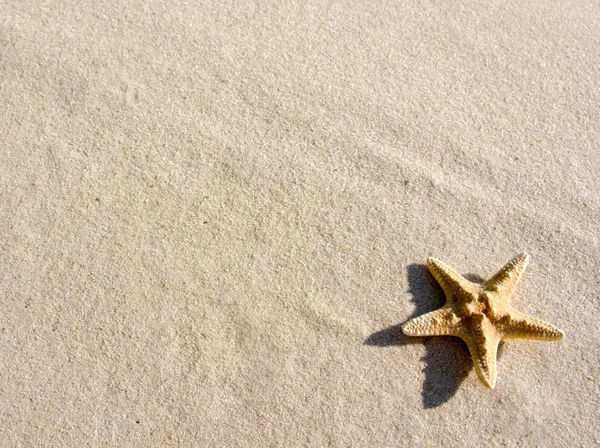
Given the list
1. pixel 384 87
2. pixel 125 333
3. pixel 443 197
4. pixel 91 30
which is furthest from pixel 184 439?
pixel 91 30

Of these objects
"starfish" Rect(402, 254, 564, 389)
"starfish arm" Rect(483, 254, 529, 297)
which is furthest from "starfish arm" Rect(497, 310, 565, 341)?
"starfish arm" Rect(483, 254, 529, 297)

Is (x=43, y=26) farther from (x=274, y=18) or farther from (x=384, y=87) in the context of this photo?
(x=384, y=87)

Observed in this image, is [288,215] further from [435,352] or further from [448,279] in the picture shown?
[435,352]

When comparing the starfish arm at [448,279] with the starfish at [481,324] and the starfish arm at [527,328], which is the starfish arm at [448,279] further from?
the starfish arm at [527,328]

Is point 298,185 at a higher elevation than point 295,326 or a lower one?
higher

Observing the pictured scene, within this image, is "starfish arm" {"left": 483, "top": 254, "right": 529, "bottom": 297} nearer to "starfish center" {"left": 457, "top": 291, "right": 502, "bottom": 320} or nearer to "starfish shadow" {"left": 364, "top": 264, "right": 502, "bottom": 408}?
"starfish center" {"left": 457, "top": 291, "right": 502, "bottom": 320}
